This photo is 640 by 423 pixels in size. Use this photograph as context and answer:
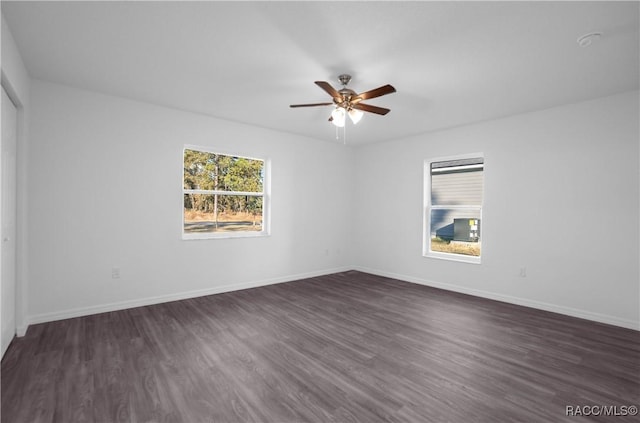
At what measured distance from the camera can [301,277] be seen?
548 centimetres

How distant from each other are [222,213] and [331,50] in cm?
295

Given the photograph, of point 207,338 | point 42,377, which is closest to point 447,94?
point 207,338

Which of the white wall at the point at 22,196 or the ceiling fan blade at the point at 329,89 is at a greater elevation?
the ceiling fan blade at the point at 329,89

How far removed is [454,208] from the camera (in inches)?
195

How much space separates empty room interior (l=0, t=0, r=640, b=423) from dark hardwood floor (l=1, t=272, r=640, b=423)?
0.02 m

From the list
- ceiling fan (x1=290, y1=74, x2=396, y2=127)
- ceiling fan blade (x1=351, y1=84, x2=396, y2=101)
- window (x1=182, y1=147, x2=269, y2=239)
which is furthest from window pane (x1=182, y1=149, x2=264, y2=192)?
ceiling fan blade (x1=351, y1=84, x2=396, y2=101)

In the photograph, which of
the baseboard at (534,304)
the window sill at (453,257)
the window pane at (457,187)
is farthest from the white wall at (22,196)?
the window pane at (457,187)

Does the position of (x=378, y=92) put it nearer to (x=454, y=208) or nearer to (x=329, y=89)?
(x=329, y=89)

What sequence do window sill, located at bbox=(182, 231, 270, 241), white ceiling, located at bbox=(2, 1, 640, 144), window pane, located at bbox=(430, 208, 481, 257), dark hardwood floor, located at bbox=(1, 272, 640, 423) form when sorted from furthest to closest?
window pane, located at bbox=(430, 208, 481, 257)
window sill, located at bbox=(182, 231, 270, 241)
white ceiling, located at bbox=(2, 1, 640, 144)
dark hardwood floor, located at bbox=(1, 272, 640, 423)

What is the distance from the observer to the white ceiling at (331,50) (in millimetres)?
2076

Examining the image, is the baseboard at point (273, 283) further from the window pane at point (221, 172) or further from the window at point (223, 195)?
the window pane at point (221, 172)

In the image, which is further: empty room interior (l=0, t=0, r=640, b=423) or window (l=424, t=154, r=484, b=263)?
window (l=424, t=154, r=484, b=263)

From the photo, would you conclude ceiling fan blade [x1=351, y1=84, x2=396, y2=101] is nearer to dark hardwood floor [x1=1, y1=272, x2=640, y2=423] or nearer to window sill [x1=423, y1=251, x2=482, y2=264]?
dark hardwood floor [x1=1, y1=272, x2=640, y2=423]

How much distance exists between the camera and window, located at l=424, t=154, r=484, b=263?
474 cm
